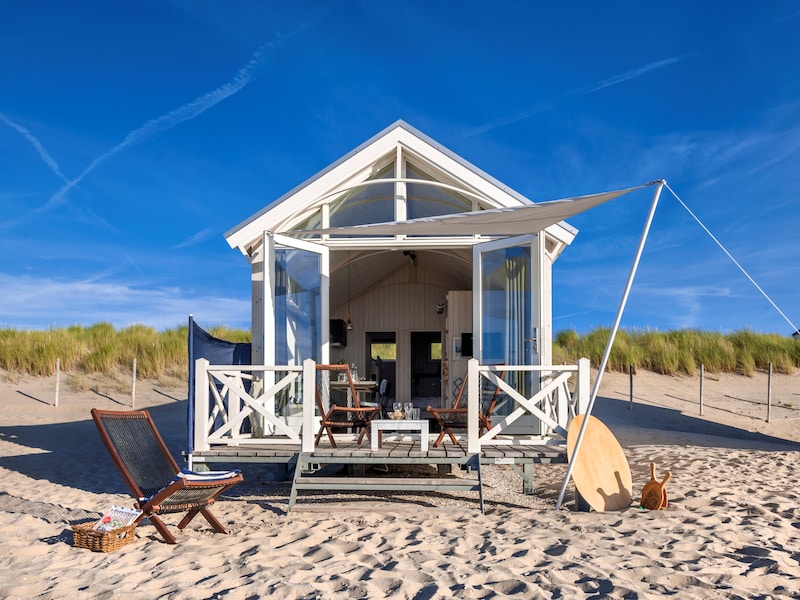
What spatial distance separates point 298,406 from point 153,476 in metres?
1.91

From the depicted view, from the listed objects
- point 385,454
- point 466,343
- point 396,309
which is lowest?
point 385,454

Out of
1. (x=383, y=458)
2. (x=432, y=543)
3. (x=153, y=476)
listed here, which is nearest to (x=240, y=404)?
(x=153, y=476)

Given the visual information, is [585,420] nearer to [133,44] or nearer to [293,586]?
[293,586]

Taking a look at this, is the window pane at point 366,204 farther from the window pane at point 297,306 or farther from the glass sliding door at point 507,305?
the glass sliding door at point 507,305

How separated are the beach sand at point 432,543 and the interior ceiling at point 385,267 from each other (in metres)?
2.80

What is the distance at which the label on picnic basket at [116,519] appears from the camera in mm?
4473

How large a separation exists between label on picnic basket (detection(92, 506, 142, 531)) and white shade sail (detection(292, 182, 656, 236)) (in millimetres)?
2882

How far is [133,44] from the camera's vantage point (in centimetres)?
974

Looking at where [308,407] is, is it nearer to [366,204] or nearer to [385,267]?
[366,204]

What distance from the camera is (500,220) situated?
226 inches

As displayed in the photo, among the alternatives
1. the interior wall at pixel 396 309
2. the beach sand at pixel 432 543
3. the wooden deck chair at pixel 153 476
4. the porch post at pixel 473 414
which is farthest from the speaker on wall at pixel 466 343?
the wooden deck chair at pixel 153 476

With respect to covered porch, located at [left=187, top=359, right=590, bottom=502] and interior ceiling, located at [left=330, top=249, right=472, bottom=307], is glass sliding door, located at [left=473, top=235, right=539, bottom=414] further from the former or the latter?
interior ceiling, located at [left=330, top=249, right=472, bottom=307]

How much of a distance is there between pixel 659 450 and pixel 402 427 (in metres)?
5.03

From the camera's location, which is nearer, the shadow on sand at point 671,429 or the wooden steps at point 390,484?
the wooden steps at point 390,484
